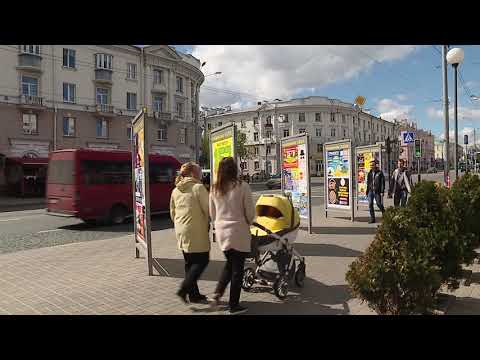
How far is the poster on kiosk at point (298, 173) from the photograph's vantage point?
28.6 ft

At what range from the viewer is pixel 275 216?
4.89 m

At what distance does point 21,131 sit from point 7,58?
584 centimetres

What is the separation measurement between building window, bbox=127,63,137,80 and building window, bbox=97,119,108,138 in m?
5.77

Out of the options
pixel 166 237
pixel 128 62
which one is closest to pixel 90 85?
pixel 128 62

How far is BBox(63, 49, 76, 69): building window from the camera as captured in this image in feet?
106

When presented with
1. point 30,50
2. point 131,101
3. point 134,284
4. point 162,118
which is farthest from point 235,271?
point 162,118

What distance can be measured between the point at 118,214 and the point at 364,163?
907 centimetres

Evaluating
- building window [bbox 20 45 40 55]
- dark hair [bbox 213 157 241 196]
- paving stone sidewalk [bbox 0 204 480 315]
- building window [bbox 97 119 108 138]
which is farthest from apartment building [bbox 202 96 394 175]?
dark hair [bbox 213 157 241 196]

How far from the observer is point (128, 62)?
37125mm

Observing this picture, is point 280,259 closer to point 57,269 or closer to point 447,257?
point 447,257

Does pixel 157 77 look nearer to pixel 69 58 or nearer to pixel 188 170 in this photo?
pixel 69 58

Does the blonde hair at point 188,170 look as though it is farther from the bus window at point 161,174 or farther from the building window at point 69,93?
the building window at point 69,93

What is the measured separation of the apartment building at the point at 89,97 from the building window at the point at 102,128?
82mm

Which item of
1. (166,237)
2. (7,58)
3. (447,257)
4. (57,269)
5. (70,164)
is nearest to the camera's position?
(447,257)
